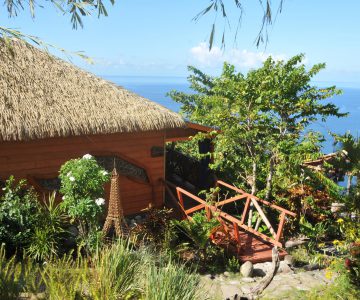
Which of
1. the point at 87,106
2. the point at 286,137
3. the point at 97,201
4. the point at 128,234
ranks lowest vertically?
the point at 128,234

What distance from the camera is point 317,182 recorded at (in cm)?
977

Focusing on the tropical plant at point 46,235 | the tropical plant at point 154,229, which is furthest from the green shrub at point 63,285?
the tropical plant at point 154,229

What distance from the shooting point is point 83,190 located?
666cm

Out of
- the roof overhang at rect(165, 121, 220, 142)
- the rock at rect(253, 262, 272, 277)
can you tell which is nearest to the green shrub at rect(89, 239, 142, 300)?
the rock at rect(253, 262, 272, 277)

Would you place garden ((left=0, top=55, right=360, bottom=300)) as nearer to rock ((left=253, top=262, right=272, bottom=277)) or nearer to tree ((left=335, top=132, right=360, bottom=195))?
tree ((left=335, top=132, right=360, bottom=195))

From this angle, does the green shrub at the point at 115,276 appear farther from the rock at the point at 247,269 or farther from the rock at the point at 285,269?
the rock at the point at 285,269

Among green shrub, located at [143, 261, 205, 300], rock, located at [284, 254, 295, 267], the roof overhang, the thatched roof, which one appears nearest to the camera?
green shrub, located at [143, 261, 205, 300]

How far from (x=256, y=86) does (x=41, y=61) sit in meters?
5.63

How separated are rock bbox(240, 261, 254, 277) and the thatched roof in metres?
3.89

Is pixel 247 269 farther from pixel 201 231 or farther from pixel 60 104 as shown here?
pixel 60 104

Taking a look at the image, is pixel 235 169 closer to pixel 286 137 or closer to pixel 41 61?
pixel 286 137

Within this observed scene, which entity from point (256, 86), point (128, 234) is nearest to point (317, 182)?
point (256, 86)

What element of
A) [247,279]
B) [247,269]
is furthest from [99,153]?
[247,279]

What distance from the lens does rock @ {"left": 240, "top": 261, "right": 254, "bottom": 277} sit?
727 centimetres
